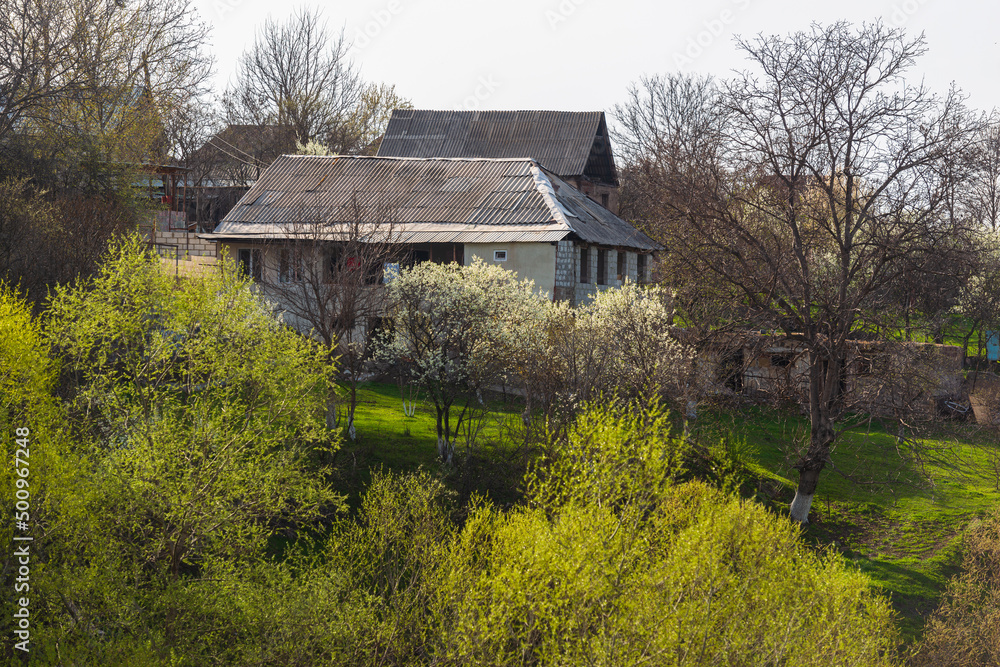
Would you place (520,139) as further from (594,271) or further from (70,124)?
(70,124)

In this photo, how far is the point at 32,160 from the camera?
82.7 ft

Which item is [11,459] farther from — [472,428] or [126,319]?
[472,428]

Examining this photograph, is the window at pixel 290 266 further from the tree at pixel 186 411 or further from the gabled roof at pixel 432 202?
the tree at pixel 186 411

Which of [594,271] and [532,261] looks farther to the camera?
[594,271]

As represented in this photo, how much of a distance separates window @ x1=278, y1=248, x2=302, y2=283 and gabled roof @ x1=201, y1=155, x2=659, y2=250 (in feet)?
2.99

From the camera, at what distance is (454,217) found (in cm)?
3025

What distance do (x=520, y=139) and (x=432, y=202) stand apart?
13.9 m

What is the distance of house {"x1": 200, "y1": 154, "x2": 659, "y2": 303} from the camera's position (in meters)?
28.3

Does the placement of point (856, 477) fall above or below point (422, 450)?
below

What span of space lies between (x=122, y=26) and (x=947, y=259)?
84.7ft

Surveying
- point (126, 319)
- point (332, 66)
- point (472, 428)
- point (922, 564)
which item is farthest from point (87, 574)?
point (332, 66)

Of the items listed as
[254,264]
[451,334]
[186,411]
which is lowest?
[186,411]

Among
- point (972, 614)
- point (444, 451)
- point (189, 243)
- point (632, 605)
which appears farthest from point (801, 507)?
point (189, 243)

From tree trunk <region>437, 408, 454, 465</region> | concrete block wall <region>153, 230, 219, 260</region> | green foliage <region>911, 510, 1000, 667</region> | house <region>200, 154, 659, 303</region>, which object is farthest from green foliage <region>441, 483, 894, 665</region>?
concrete block wall <region>153, 230, 219, 260</region>
